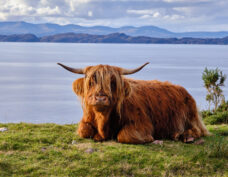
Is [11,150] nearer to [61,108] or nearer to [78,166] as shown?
[78,166]

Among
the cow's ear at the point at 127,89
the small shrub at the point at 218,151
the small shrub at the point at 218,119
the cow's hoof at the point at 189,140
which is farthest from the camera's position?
the small shrub at the point at 218,119

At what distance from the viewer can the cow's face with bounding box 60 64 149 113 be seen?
4.62 metres

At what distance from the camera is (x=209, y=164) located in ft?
14.7

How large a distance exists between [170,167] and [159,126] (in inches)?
59.7

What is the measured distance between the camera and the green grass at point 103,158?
13.4ft

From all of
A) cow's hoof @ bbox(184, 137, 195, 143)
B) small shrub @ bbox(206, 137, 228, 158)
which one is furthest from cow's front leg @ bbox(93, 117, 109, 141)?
small shrub @ bbox(206, 137, 228, 158)

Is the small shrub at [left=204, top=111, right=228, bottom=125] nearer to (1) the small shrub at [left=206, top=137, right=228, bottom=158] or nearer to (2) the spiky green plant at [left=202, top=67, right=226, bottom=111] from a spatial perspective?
(2) the spiky green plant at [left=202, top=67, right=226, bottom=111]

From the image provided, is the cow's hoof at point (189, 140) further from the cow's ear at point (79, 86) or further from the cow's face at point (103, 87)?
the cow's ear at point (79, 86)

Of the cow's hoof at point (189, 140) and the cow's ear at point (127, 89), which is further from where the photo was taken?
the cow's hoof at point (189, 140)

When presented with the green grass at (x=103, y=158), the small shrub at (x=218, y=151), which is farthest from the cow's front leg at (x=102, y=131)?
the small shrub at (x=218, y=151)

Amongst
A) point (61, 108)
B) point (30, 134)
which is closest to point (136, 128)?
point (30, 134)

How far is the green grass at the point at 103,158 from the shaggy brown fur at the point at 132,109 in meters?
0.21

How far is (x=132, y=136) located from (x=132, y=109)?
0.43m

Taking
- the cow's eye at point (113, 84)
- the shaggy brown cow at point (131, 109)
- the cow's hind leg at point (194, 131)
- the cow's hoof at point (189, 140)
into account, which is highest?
the cow's eye at point (113, 84)
